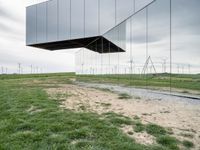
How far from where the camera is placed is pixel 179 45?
22.9ft

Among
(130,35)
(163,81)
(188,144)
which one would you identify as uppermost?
(130,35)

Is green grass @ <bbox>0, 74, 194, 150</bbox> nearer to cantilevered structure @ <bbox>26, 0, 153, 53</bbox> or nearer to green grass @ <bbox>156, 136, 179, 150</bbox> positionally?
green grass @ <bbox>156, 136, 179, 150</bbox>

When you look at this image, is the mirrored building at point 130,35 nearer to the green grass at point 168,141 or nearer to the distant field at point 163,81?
the distant field at point 163,81

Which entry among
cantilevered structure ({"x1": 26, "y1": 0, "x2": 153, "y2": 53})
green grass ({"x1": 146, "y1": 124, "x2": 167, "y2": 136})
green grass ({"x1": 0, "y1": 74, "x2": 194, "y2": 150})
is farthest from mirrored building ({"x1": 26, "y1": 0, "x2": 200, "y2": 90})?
green grass ({"x1": 0, "y1": 74, "x2": 194, "y2": 150})

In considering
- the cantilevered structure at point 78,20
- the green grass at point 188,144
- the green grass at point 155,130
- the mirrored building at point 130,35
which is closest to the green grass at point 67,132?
the green grass at point 155,130

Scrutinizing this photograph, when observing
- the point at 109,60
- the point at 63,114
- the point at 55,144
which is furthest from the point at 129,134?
the point at 109,60

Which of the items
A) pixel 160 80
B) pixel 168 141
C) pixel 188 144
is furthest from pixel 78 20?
pixel 188 144

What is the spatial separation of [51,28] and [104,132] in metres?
19.2

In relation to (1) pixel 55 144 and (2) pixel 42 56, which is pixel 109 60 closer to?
(1) pixel 55 144

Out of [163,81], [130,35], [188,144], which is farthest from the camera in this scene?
[130,35]

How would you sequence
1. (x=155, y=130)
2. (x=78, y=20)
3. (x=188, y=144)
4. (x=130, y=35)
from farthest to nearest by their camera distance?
(x=78, y=20), (x=130, y=35), (x=155, y=130), (x=188, y=144)

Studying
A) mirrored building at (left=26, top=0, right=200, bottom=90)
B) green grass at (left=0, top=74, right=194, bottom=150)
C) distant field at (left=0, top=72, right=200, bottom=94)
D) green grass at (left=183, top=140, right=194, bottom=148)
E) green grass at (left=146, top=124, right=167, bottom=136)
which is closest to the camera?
green grass at (left=0, top=74, right=194, bottom=150)

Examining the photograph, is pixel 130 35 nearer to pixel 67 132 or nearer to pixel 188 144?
pixel 67 132

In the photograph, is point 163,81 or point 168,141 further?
point 163,81
